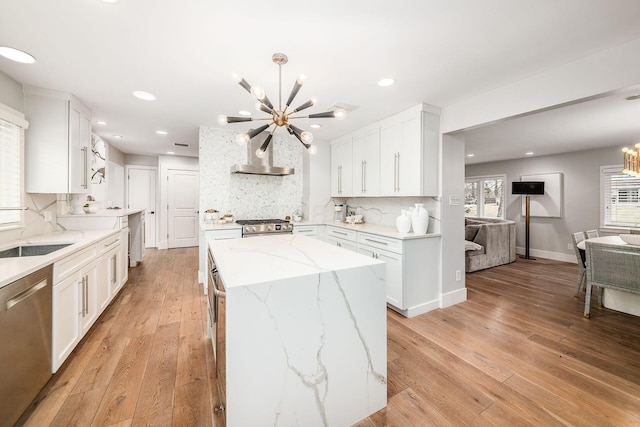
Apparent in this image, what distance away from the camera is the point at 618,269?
2.70 metres

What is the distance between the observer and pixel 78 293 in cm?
215

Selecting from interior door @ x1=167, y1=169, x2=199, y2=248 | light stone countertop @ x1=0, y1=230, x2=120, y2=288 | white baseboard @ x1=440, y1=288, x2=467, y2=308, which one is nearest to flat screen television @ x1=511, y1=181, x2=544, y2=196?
white baseboard @ x1=440, y1=288, x2=467, y2=308

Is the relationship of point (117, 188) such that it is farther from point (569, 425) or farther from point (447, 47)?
point (569, 425)

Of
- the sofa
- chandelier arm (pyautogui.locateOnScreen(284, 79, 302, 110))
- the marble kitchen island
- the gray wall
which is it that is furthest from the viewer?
the gray wall

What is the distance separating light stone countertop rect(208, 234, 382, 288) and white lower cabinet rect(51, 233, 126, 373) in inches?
42.7

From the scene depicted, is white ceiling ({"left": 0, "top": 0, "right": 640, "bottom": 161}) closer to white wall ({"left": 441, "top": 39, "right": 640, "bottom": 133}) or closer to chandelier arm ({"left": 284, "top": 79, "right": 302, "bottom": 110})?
white wall ({"left": 441, "top": 39, "right": 640, "bottom": 133})

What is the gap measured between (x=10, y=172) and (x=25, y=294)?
1.57 m

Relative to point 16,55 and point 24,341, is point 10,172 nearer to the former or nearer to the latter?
point 16,55

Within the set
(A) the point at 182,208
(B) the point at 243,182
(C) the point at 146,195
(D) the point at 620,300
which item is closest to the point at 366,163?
(B) the point at 243,182

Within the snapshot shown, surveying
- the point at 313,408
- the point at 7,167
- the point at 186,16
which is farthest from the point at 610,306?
the point at 7,167

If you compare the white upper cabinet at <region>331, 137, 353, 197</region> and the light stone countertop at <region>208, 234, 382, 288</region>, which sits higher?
the white upper cabinet at <region>331, 137, 353, 197</region>

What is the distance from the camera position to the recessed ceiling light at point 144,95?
269 centimetres

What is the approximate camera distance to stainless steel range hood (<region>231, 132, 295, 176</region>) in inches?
151

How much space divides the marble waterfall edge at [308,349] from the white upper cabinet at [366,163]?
2.35 metres
